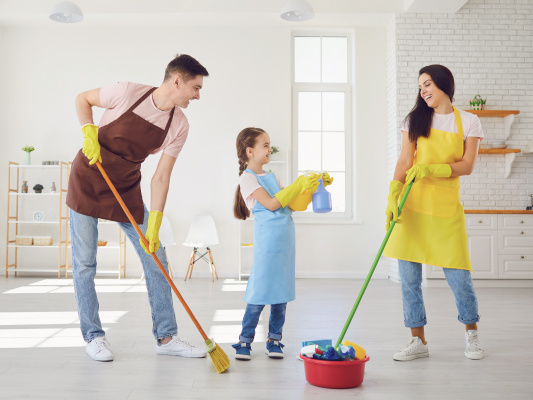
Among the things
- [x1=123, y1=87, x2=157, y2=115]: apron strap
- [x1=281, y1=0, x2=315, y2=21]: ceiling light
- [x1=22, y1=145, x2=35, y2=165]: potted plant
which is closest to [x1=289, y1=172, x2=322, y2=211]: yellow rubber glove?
[x1=123, y1=87, x2=157, y2=115]: apron strap

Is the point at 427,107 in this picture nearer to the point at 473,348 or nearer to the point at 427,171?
the point at 427,171

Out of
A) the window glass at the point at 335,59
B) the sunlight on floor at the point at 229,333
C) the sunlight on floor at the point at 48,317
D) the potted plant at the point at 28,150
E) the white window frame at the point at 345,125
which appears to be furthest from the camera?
the window glass at the point at 335,59

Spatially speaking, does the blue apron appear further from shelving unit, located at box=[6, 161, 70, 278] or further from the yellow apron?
shelving unit, located at box=[6, 161, 70, 278]

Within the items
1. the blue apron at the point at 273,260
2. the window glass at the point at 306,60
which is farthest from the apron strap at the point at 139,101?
the window glass at the point at 306,60

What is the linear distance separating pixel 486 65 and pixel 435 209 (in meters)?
3.76

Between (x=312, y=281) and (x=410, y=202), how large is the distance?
313cm

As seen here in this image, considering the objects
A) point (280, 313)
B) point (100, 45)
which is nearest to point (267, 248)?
point (280, 313)

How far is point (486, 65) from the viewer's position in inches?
207

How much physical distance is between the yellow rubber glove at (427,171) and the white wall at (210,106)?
11.5 ft

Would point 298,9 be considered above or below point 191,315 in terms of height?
above

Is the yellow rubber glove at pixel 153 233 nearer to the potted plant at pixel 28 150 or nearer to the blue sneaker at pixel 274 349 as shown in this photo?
the blue sneaker at pixel 274 349

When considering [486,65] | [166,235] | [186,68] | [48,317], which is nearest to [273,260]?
[186,68]

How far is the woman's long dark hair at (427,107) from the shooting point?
2.20 meters

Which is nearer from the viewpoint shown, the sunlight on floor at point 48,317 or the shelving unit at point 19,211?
the sunlight on floor at point 48,317
